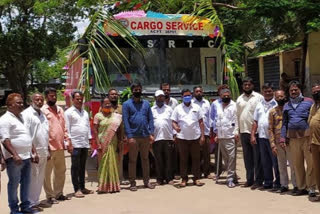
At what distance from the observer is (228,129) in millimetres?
7941

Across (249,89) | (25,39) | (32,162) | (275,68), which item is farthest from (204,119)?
(25,39)

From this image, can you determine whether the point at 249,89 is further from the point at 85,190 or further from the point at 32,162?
the point at 32,162

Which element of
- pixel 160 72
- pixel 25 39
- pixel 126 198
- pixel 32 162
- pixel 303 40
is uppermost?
pixel 25 39

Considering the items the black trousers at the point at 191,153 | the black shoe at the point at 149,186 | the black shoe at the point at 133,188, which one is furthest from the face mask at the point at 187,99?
the black shoe at the point at 133,188

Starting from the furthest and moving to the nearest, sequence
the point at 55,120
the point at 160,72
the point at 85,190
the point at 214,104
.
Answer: the point at 160,72
the point at 214,104
the point at 85,190
the point at 55,120

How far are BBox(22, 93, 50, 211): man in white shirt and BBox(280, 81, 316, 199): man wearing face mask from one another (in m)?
3.38

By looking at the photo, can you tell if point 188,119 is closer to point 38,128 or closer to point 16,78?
point 38,128

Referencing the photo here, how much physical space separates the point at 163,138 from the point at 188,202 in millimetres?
1604

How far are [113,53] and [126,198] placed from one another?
274cm

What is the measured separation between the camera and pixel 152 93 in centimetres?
873

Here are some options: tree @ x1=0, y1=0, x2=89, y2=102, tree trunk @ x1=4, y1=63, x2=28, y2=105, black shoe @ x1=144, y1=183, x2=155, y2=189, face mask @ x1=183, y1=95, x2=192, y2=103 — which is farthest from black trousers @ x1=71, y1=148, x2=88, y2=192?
tree trunk @ x1=4, y1=63, x2=28, y2=105

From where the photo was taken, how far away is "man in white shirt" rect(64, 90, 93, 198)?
7.32m

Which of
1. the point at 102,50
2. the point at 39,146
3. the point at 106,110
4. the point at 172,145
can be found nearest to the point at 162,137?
the point at 172,145

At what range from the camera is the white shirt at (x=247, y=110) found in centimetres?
773
